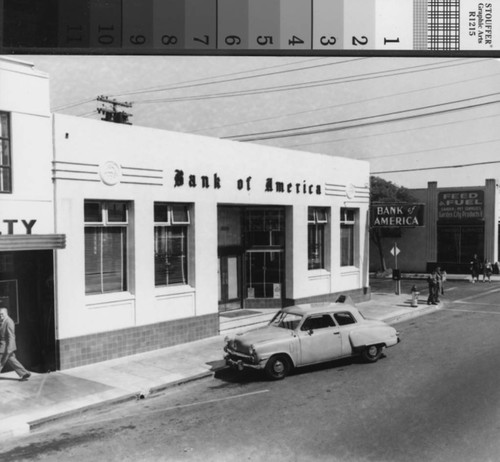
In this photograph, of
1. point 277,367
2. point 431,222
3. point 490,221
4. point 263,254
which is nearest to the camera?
point 277,367

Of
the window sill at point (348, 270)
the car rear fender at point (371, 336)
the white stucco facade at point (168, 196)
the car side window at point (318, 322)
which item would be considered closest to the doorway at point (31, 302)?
the white stucco facade at point (168, 196)

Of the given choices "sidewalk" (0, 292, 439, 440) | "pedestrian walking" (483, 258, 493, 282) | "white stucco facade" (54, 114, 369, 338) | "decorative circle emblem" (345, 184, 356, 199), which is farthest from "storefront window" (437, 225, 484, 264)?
"sidewalk" (0, 292, 439, 440)

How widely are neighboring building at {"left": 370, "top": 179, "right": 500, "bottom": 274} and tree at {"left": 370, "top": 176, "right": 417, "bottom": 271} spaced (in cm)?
94

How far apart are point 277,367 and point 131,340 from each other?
4.38m

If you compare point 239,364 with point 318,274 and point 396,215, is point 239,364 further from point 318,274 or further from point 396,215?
point 396,215

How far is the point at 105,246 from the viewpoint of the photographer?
1467cm

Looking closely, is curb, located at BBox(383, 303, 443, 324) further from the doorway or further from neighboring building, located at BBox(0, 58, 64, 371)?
neighboring building, located at BBox(0, 58, 64, 371)

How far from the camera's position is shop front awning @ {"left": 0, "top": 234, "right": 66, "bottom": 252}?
1182 cm

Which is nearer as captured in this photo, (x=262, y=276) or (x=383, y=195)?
(x=262, y=276)

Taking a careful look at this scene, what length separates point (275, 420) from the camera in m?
9.54

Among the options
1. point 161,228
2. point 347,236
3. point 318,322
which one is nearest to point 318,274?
point 347,236

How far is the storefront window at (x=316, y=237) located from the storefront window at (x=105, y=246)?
8951mm

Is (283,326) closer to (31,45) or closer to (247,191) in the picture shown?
(247,191)

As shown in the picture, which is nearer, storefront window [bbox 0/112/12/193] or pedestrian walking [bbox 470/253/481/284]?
storefront window [bbox 0/112/12/193]
